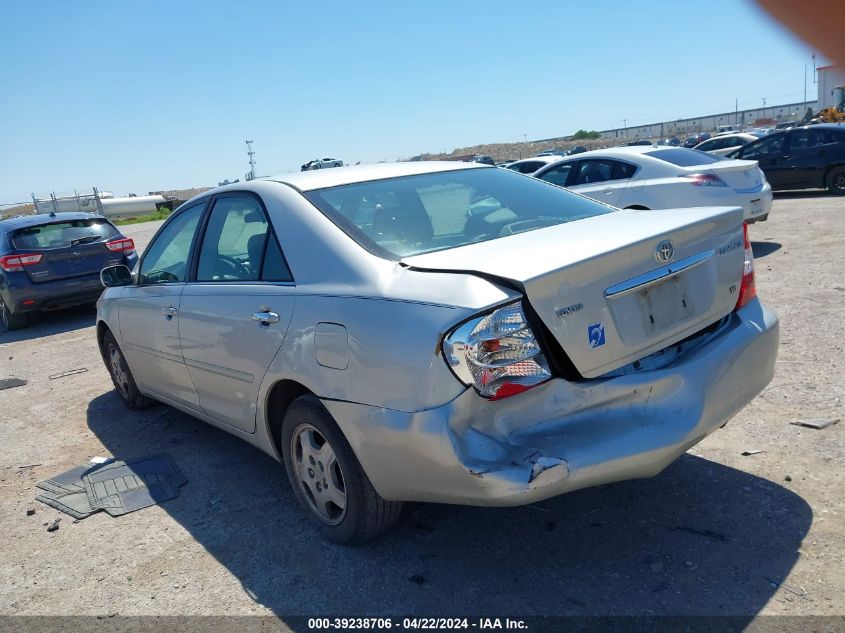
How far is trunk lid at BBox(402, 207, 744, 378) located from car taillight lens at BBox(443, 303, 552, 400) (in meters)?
0.10

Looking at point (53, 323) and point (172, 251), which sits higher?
point (172, 251)

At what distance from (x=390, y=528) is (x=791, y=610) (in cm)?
163

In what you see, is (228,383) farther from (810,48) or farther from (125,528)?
(810,48)

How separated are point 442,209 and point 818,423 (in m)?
2.43

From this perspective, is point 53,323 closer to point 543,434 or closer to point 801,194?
point 543,434

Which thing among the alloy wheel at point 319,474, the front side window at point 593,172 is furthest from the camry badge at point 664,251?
the front side window at point 593,172

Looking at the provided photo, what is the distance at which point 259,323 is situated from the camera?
3.56 metres

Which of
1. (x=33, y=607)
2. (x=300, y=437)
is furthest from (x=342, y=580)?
(x=33, y=607)

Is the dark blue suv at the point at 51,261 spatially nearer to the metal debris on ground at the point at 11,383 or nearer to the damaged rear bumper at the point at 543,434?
the metal debris on ground at the point at 11,383

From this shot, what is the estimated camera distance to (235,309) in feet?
12.4

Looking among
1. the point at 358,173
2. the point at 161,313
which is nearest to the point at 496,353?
the point at 358,173

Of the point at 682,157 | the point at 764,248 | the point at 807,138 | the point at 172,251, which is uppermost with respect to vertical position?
the point at 172,251

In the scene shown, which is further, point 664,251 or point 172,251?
point 172,251

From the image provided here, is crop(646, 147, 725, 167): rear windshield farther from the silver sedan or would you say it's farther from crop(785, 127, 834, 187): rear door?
the silver sedan
